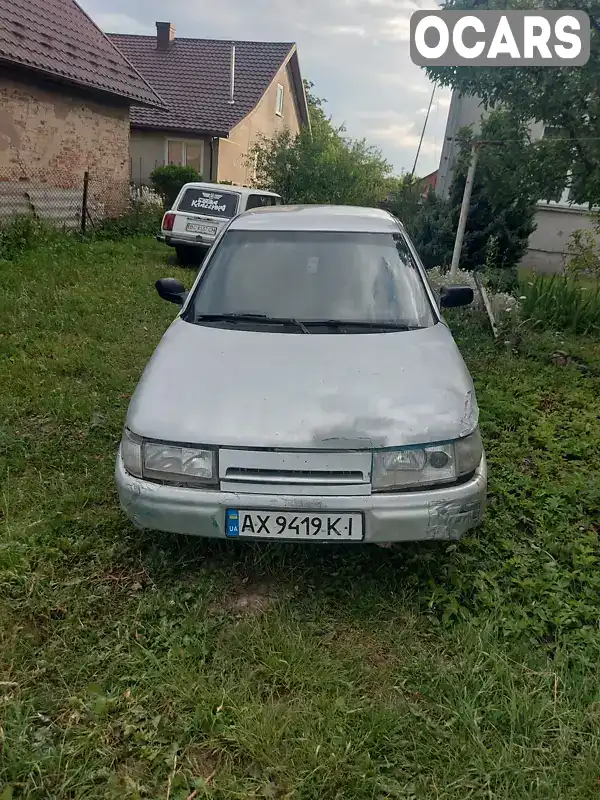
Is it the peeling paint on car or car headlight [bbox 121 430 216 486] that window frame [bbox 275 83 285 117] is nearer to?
car headlight [bbox 121 430 216 486]

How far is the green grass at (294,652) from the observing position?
2010mm

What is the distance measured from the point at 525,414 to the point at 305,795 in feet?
11.9

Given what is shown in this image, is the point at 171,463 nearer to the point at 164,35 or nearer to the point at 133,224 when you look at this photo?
the point at 133,224

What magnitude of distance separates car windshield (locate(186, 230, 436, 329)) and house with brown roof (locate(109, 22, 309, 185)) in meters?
18.2

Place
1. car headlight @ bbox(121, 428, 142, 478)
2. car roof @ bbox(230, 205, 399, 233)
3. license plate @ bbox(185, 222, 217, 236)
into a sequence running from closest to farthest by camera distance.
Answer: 1. car headlight @ bbox(121, 428, 142, 478)
2. car roof @ bbox(230, 205, 399, 233)
3. license plate @ bbox(185, 222, 217, 236)

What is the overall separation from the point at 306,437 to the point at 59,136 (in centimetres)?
1222

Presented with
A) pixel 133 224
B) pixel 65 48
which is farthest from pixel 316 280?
pixel 65 48

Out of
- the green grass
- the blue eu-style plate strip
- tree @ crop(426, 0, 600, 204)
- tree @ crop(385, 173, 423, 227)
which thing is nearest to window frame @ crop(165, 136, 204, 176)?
tree @ crop(385, 173, 423, 227)

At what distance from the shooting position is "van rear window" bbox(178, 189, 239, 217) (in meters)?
11.7

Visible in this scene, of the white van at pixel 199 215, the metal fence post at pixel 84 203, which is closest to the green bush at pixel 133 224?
the metal fence post at pixel 84 203

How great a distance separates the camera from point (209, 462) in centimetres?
259

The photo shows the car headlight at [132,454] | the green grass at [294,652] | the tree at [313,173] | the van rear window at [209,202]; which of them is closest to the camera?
the green grass at [294,652]

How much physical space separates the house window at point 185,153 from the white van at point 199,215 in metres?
10.9

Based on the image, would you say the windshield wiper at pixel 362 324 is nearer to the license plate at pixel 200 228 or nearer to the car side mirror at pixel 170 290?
the car side mirror at pixel 170 290
